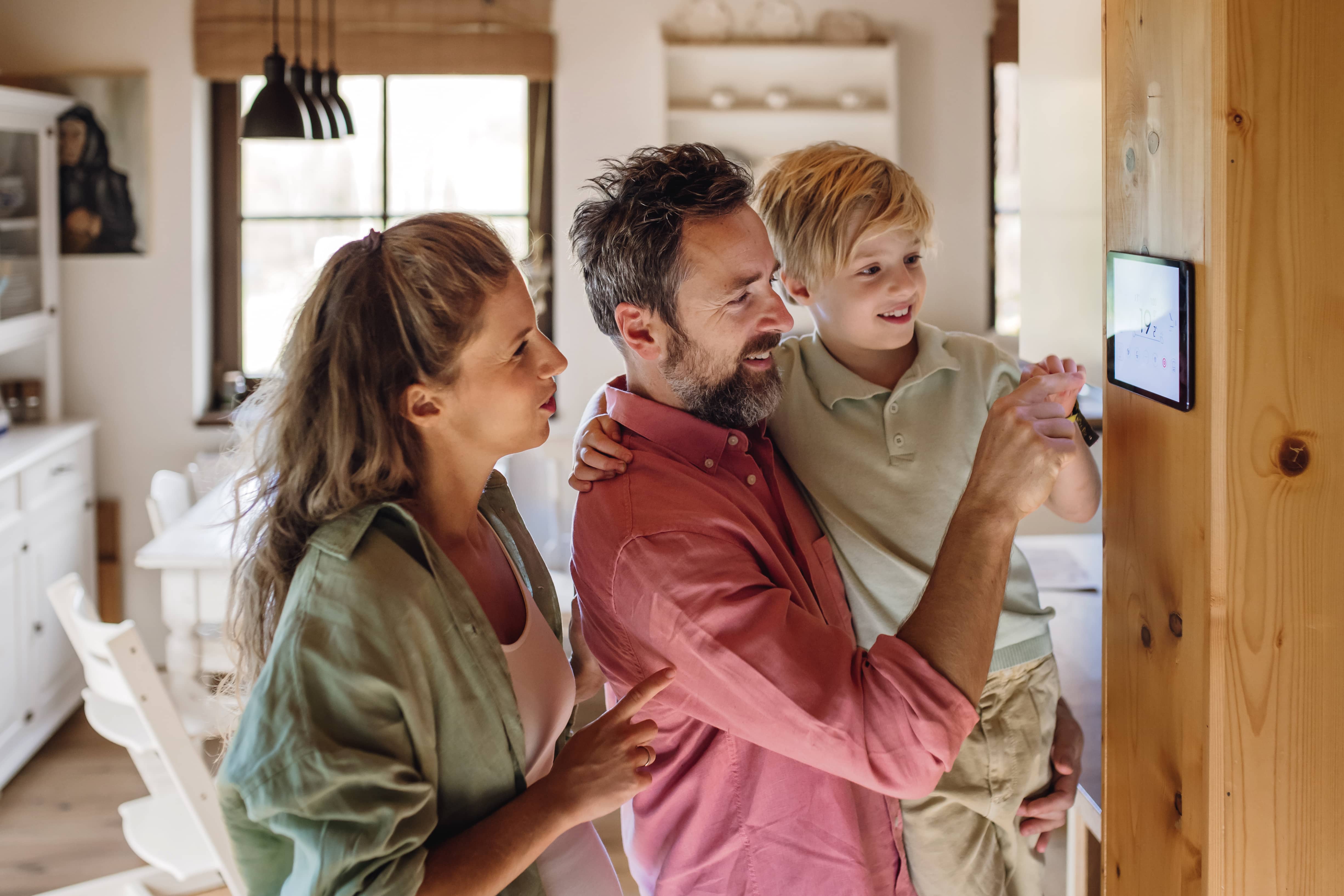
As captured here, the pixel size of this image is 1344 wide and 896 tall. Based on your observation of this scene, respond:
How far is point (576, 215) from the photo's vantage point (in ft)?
4.66

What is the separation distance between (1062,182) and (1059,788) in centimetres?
100

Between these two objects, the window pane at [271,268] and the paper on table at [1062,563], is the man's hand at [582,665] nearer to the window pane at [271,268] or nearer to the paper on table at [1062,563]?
the paper on table at [1062,563]

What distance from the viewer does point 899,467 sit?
4.73 feet

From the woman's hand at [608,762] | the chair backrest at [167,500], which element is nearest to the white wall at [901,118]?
the chair backrest at [167,500]

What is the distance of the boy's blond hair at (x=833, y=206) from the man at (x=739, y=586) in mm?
155

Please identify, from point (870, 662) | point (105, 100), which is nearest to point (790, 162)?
point (870, 662)

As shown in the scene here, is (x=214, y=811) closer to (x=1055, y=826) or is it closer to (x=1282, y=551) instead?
(x=1055, y=826)

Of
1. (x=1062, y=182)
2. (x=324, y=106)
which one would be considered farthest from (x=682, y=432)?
(x=324, y=106)

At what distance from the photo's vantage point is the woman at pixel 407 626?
3.18 feet

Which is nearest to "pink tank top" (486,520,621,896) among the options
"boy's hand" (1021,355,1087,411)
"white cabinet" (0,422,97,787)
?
"boy's hand" (1021,355,1087,411)

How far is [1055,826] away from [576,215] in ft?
3.14

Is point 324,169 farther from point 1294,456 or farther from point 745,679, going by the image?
point 1294,456

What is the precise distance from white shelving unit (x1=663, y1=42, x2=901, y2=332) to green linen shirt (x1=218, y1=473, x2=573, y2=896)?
3292 millimetres

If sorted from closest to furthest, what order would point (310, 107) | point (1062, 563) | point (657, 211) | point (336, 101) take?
point (657, 211) → point (1062, 563) → point (310, 107) → point (336, 101)
